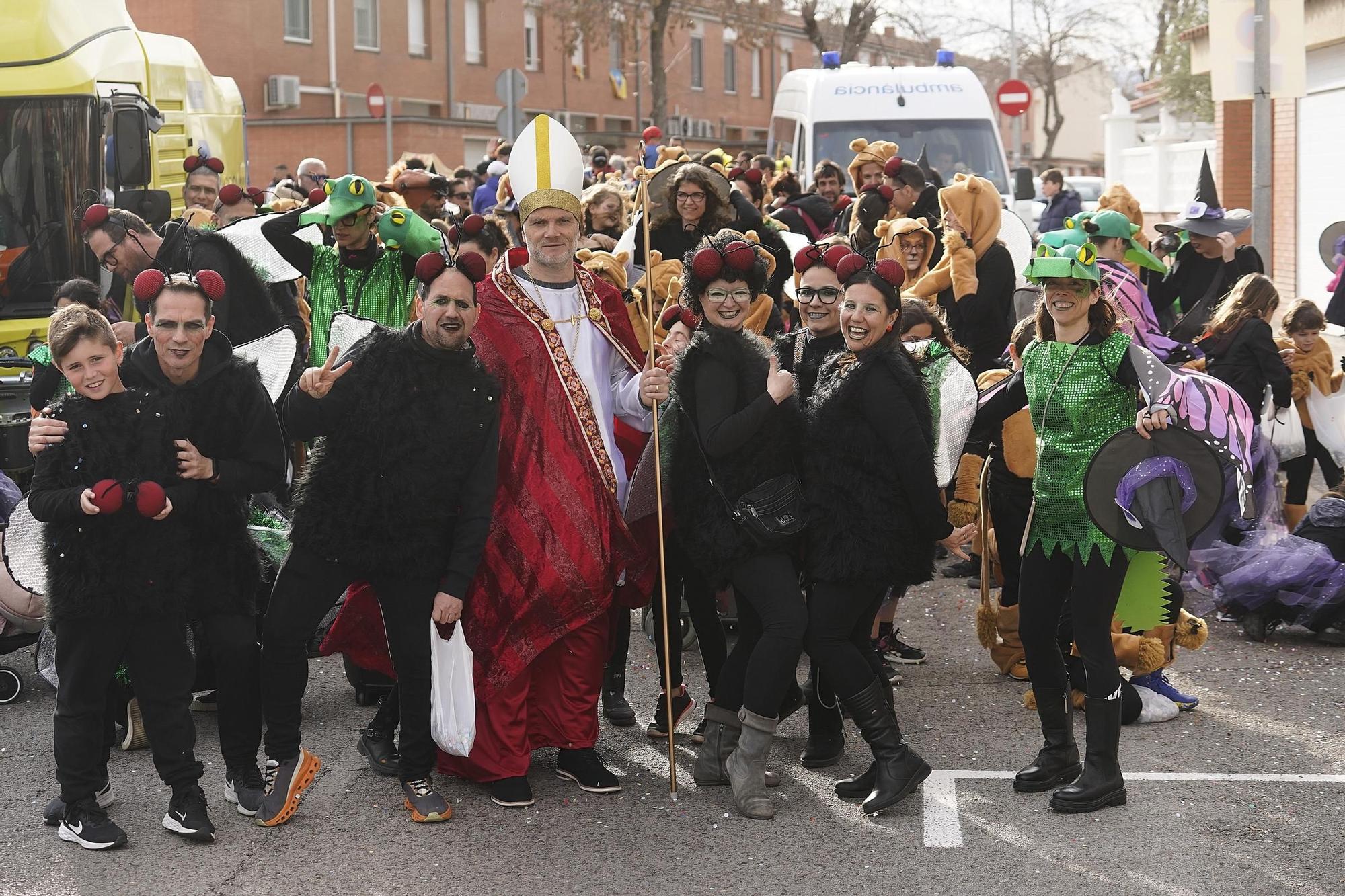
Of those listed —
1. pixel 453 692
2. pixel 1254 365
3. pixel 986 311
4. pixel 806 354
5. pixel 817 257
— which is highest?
pixel 817 257

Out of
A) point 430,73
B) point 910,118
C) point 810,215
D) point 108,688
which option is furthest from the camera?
point 430,73

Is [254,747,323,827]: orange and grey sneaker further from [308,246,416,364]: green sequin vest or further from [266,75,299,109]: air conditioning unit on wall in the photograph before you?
[266,75,299,109]: air conditioning unit on wall

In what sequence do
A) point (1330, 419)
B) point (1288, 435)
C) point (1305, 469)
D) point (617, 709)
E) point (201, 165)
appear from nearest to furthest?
point (617, 709)
point (1288, 435)
point (1330, 419)
point (1305, 469)
point (201, 165)

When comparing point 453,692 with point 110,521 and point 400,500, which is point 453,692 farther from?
point 110,521

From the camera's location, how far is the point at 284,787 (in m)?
5.04

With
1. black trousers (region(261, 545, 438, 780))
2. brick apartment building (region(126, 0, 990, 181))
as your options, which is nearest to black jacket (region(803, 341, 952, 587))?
black trousers (region(261, 545, 438, 780))

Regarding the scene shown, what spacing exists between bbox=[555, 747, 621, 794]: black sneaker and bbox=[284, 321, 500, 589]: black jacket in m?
0.81

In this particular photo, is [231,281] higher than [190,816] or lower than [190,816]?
higher

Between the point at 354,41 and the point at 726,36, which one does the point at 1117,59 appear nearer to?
the point at 726,36

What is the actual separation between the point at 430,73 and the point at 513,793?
36.7m

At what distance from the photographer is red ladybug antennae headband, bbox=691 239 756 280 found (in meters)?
5.05

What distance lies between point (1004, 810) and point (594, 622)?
1.47 meters

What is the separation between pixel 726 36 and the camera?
53844 mm

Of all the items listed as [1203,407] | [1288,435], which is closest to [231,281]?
[1203,407]
